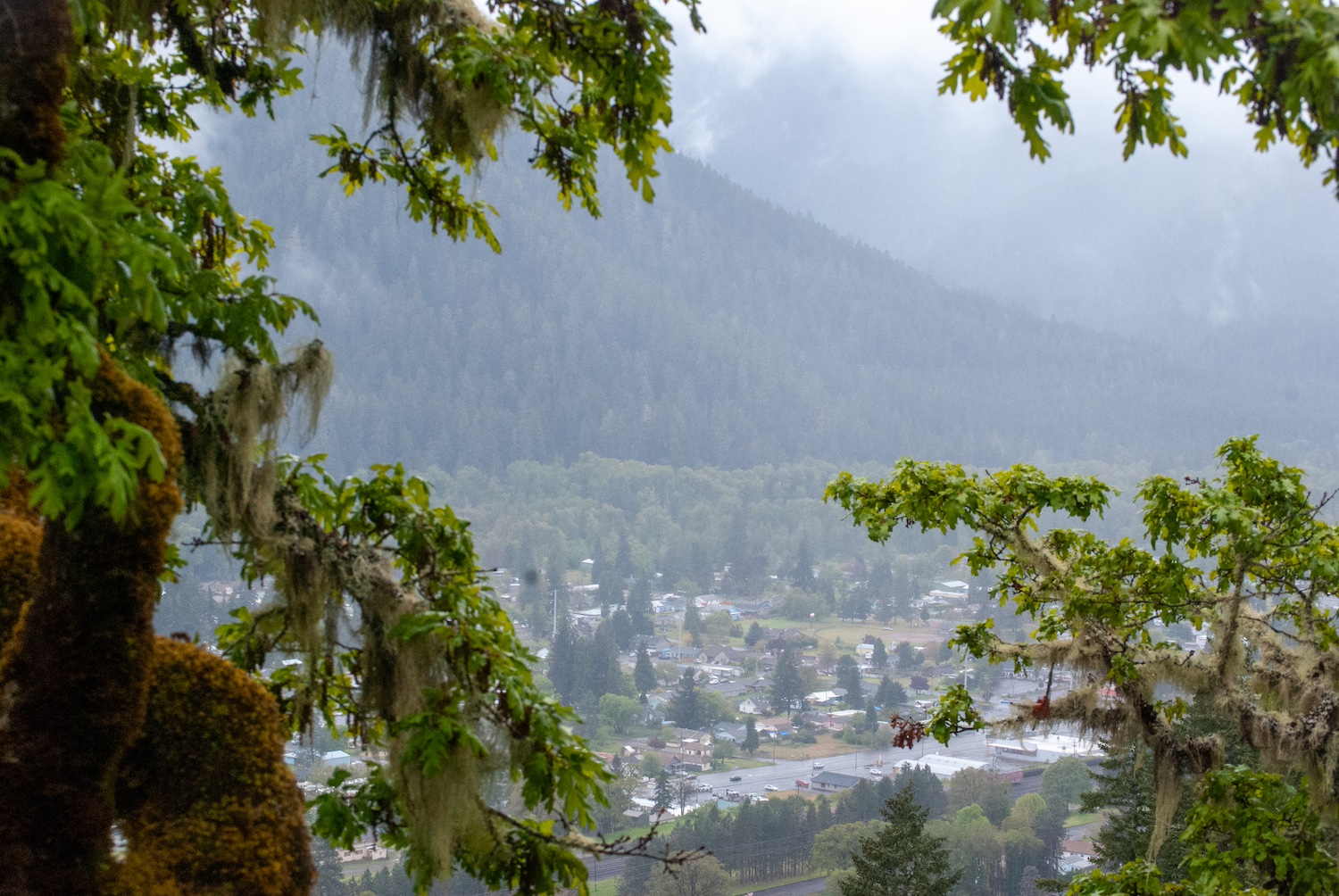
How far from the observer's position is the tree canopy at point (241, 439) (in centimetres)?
255

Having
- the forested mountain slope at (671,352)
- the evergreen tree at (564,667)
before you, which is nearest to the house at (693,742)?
the evergreen tree at (564,667)

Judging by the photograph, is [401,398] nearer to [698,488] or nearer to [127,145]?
[698,488]

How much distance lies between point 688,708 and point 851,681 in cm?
1124

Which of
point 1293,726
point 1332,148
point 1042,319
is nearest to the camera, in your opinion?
point 1332,148

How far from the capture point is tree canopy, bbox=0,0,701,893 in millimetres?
2551

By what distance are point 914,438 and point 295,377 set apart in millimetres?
160606

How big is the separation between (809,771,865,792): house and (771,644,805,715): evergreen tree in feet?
21.4

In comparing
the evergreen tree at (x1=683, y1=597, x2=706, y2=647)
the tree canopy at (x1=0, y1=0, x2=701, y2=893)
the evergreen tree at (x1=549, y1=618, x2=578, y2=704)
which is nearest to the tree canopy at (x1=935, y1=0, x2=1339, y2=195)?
the tree canopy at (x1=0, y1=0, x2=701, y2=893)

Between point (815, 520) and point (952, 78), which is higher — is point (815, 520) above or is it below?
above

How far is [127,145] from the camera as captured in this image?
14.6ft

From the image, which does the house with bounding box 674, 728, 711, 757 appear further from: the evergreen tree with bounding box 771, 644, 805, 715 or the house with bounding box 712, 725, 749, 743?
the evergreen tree with bounding box 771, 644, 805, 715

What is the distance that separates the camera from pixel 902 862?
634 inches

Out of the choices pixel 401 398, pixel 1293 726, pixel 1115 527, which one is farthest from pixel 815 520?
pixel 1293 726

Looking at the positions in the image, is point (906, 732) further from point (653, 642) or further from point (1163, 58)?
point (653, 642)
